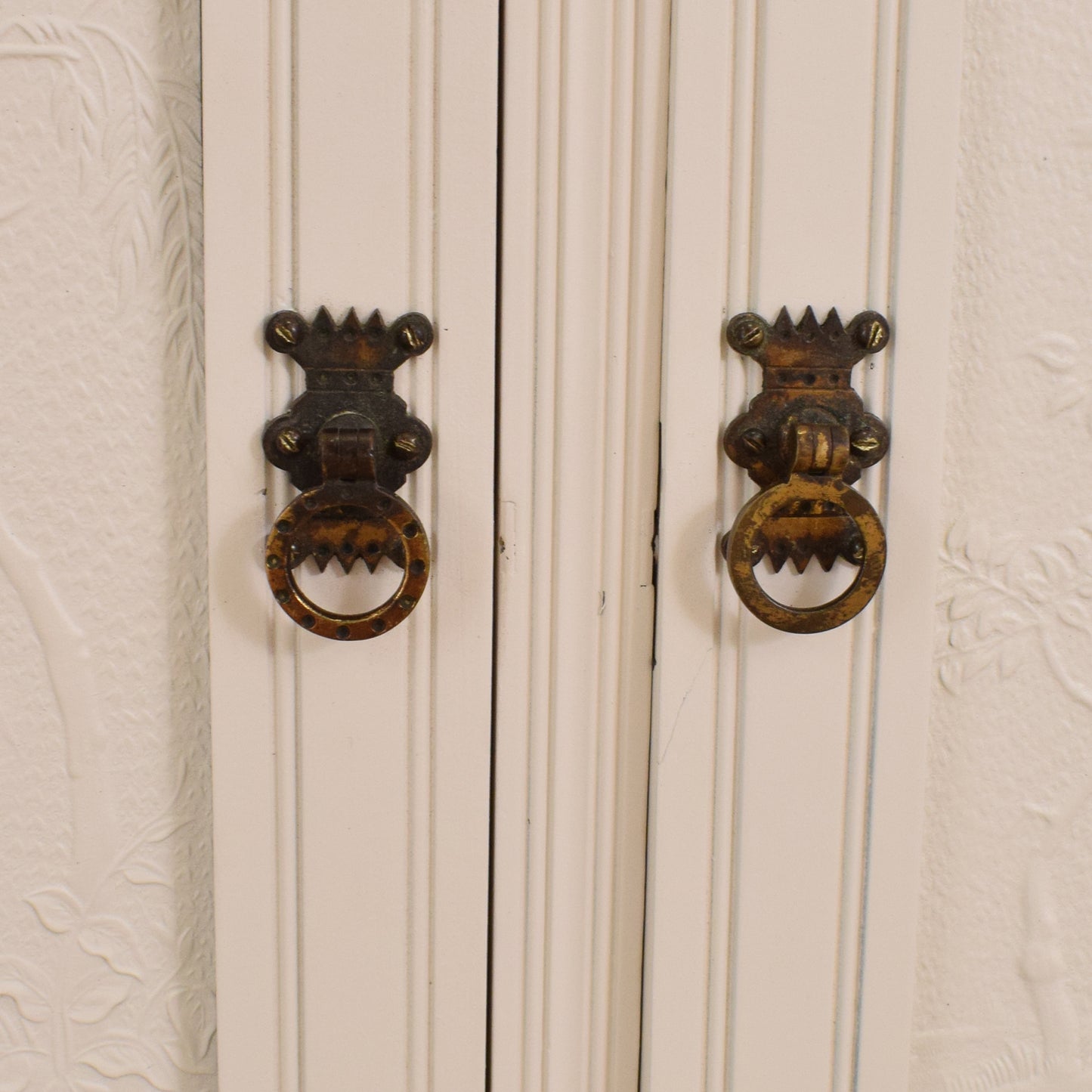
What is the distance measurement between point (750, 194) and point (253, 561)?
248 millimetres

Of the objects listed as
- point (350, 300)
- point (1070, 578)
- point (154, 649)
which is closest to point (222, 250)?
point (350, 300)

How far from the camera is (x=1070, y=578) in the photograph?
46cm

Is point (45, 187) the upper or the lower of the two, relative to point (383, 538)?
upper

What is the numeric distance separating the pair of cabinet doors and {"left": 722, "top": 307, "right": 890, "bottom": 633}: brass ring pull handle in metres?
0.01

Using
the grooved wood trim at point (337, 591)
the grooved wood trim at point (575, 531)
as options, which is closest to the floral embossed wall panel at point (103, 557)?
the grooved wood trim at point (337, 591)

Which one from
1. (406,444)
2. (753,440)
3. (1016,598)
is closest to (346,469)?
(406,444)

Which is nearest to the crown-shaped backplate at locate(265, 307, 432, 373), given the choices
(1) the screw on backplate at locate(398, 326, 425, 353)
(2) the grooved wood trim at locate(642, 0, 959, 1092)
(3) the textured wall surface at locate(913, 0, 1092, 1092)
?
(1) the screw on backplate at locate(398, 326, 425, 353)

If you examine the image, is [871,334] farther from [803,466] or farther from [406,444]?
[406,444]

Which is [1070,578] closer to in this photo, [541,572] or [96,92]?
[541,572]

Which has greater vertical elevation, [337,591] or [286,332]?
[286,332]

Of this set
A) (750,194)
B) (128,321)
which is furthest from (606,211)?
(128,321)

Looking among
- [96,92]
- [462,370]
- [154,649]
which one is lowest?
[154,649]

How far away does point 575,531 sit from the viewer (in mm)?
420

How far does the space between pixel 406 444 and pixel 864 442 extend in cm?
18
